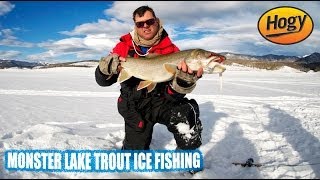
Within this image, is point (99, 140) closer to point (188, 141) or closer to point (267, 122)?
point (188, 141)

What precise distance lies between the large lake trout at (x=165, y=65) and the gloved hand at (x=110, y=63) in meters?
0.08

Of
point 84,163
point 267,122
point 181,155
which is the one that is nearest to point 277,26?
point 267,122

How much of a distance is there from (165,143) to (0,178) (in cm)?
257

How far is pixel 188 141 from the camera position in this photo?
3.97 metres

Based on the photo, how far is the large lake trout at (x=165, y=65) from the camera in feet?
11.7

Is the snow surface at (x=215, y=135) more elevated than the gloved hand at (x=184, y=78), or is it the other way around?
the gloved hand at (x=184, y=78)

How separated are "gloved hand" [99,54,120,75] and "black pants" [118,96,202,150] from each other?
0.49 m

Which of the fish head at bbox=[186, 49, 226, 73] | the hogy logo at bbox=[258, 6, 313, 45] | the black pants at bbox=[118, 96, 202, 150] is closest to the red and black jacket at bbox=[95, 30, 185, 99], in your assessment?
the black pants at bbox=[118, 96, 202, 150]

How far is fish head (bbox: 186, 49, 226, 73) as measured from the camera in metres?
3.53

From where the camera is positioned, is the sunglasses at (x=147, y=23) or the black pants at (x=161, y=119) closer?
the black pants at (x=161, y=119)

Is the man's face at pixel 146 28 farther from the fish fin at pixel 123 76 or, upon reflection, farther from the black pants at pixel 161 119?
the black pants at pixel 161 119

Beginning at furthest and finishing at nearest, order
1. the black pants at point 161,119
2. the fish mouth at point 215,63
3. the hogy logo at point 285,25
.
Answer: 1. the hogy logo at point 285,25
2. the black pants at point 161,119
3. the fish mouth at point 215,63

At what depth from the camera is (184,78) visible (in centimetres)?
384

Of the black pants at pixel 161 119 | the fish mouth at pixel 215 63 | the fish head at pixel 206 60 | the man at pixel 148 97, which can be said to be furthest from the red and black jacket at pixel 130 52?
the fish mouth at pixel 215 63
